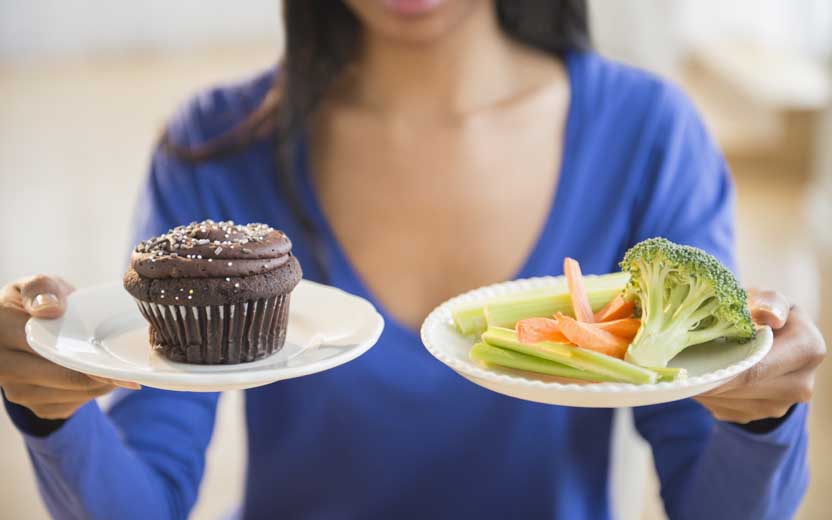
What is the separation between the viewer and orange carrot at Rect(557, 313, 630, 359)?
109 centimetres

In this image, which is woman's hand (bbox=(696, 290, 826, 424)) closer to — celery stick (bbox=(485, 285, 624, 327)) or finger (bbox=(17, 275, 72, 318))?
celery stick (bbox=(485, 285, 624, 327))

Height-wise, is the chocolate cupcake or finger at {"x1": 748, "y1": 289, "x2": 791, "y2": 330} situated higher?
finger at {"x1": 748, "y1": 289, "x2": 791, "y2": 330}

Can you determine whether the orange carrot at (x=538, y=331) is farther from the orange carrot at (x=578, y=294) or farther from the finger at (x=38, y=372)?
the finger at (x=38, y=372)

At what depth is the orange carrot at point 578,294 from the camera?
118 centimetres

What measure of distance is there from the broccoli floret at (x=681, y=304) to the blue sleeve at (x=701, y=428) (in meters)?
0.26

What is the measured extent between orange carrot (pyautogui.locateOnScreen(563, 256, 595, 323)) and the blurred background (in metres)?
0.85

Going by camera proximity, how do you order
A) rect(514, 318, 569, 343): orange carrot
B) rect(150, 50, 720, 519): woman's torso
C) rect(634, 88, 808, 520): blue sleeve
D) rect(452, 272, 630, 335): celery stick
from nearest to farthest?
rect(514, 318, 569, 343): orange carrot, rect(452, 272, 630, 335): celery stick, rect(634, 88, 808, 520): blue sleeve, rect(150, 50, 720, 519): woman's torso

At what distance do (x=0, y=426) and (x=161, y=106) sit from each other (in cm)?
601

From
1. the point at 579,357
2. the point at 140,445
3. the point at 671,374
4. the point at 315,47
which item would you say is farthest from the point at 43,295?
the point at 315,47

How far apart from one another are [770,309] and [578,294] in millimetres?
236

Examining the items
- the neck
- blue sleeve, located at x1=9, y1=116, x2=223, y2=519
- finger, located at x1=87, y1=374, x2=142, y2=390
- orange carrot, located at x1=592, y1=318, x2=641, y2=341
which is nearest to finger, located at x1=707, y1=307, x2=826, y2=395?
orange carrot, located at x1=592, y1=318, x2=641, y2=341

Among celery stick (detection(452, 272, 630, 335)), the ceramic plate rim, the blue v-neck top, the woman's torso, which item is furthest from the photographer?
the woman's torso

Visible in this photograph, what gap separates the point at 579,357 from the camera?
1.07 m

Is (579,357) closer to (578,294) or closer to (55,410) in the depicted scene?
(578,294)
